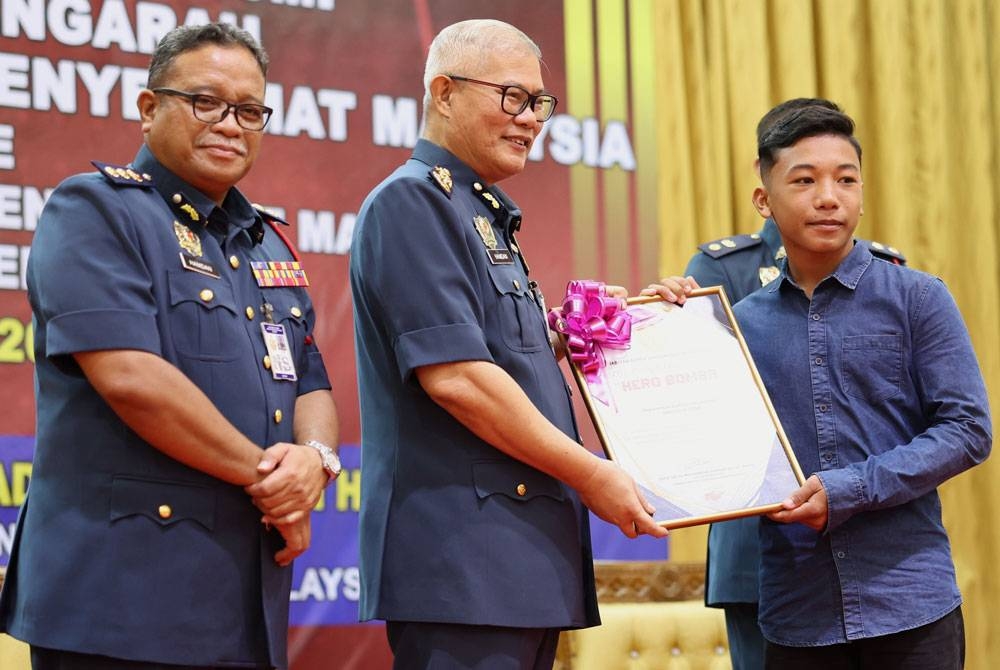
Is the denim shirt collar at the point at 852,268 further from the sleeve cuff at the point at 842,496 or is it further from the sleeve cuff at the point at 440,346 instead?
the sleeve cuff at the point at 440,346

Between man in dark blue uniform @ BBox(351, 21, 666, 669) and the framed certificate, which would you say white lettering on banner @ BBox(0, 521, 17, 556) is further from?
the framed certificate

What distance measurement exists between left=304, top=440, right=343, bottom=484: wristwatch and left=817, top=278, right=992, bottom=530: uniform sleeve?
2.97 feet

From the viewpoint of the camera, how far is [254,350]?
2.12 m

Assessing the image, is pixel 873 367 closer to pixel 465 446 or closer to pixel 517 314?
pixel 517 314

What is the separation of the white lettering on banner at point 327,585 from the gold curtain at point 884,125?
1.61m

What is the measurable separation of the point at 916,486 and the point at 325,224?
84.5 inches

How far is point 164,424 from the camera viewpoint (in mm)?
1884

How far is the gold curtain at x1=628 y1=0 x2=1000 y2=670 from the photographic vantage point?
175 inches

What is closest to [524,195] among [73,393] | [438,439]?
[438,439]

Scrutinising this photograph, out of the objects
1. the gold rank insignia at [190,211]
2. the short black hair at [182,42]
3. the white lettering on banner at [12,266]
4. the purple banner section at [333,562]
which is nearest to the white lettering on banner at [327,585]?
the purple banner section at [333,562]

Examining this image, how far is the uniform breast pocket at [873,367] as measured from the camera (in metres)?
2.35

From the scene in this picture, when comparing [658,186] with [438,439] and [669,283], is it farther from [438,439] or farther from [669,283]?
[438,439]

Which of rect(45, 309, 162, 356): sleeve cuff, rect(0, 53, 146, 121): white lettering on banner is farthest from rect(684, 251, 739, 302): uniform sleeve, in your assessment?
rect(0, 53, 146, 121): white lettering on banner

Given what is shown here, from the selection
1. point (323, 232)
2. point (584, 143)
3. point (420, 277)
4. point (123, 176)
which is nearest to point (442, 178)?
point (420, 277)
